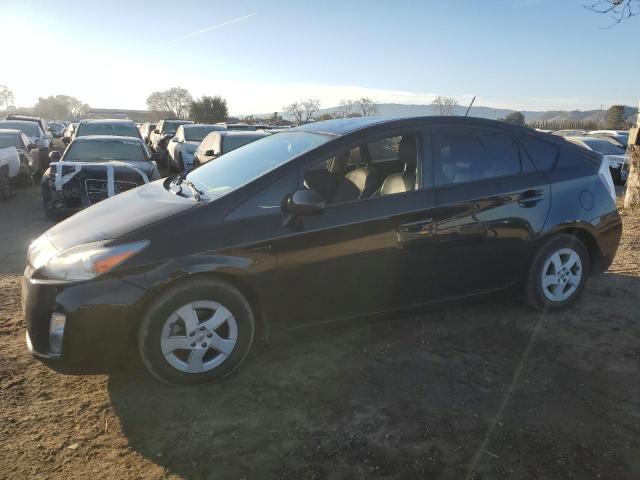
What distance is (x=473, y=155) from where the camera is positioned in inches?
157

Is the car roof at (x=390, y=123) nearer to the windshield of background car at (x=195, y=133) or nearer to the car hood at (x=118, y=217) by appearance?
the car hood at (x=118, y=217)

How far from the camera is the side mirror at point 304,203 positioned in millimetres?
3260

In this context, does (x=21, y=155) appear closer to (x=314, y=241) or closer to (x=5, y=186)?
(x=5, y=186)

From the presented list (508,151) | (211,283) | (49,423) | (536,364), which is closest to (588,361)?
(536,364)

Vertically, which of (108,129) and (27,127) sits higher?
(108,129)

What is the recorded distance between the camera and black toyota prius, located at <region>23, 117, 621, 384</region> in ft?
9.93

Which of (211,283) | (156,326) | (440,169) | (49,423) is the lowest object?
(49,423)

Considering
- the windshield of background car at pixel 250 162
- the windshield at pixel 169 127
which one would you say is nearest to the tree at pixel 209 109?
the windshield at pixel 169 127

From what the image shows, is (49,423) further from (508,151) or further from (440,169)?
(508,151)

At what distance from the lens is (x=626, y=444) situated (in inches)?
107

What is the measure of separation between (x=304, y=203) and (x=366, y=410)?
4.28 feet

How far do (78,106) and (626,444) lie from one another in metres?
133

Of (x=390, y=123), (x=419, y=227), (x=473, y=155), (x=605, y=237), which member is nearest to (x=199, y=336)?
(x=419, y=227)

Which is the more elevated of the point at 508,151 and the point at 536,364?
the point at 508,151
